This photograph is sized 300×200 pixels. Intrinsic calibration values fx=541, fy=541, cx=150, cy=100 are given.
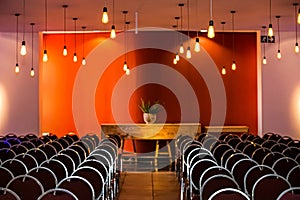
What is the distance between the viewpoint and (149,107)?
1644 cm

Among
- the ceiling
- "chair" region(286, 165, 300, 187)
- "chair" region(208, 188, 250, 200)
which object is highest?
the ceiling

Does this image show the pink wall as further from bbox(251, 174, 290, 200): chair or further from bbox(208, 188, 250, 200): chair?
bbox(208, 188, 250, 200): chair

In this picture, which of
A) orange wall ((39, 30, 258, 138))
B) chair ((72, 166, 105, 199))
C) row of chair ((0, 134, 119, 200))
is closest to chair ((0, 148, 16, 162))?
row of chair ((0, 134, 119, 200))

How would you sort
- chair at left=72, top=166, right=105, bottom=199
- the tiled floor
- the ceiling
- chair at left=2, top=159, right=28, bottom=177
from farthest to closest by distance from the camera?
the ceiling, the tiled floor, chair at left=2, top=159, right=28, bottom=177, chair at left=72, top=166, right=105, bottom=199

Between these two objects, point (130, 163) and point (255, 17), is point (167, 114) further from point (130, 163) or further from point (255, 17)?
point (255, 17)

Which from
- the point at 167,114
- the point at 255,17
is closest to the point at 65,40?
the point at 167,114

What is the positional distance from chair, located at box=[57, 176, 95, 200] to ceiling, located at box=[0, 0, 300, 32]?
6119 millimetres

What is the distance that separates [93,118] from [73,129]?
0.77 metres

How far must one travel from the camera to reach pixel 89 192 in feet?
18.8

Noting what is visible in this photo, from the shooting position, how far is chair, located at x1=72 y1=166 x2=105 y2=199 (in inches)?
254

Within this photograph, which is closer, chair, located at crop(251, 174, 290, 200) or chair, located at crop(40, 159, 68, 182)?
chair, located at crop(251, 174, 290, 200)

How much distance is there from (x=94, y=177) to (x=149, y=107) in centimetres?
996

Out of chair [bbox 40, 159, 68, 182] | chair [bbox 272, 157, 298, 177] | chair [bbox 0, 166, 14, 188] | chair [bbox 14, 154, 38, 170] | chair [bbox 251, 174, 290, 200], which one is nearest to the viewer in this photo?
chair [bbox 251, 174, 290, 200]

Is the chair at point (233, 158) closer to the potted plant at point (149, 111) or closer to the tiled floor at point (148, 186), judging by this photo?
the tiled floor at point (148, 186)
